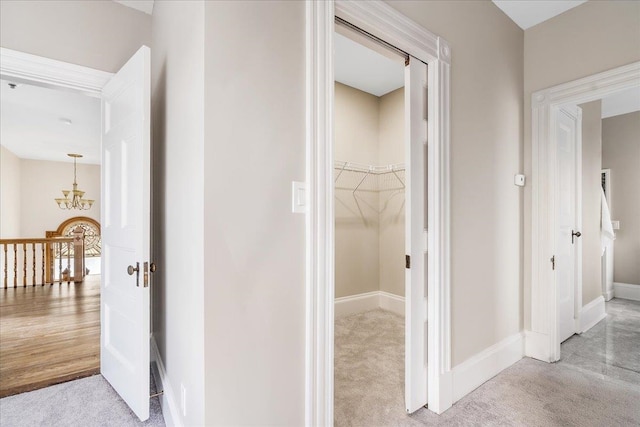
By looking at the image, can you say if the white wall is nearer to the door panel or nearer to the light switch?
the light switch

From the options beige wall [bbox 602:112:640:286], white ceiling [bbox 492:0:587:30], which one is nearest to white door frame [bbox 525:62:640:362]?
white ceiling [bbox 492:0:587:30]

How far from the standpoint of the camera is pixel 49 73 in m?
1.96

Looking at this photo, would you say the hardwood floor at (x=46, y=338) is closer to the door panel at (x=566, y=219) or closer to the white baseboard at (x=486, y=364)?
the white baseboard at (x=486, y=364)

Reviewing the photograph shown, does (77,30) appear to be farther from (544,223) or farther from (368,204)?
(544,223)

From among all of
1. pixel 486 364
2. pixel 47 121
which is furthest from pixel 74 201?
pixel 486 364

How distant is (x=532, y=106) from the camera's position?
262 centimetres

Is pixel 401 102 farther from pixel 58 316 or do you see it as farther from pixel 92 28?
pixel 58 316

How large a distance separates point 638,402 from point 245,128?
2951mm

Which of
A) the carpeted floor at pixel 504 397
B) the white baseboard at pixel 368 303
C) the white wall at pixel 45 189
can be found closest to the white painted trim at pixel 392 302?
the white baseboard at pixel 368 303

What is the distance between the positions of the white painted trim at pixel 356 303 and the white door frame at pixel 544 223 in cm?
173

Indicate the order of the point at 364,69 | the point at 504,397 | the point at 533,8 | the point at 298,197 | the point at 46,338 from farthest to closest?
1. the point at 364,69
2. the point at 46,338
3. the point at 533,8
4. the point at 504,397
5. the point at 298,197

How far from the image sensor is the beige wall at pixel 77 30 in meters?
1.87

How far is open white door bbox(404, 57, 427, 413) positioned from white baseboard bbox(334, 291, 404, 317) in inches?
67.9

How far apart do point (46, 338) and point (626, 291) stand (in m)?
7.39
